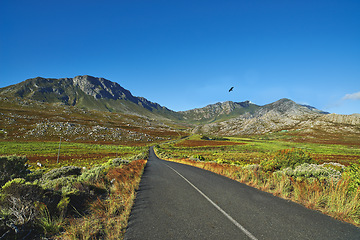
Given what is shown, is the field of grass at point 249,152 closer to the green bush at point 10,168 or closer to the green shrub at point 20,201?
the green bush at point 10,168

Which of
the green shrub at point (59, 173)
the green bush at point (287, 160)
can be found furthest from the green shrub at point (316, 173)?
the green shrub at point (59, 173)

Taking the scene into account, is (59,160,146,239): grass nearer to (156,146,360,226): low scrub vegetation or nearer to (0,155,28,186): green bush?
(156,146,360,226): low scrub vegetation

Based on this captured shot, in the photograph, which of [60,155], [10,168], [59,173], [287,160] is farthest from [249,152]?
[10,168]

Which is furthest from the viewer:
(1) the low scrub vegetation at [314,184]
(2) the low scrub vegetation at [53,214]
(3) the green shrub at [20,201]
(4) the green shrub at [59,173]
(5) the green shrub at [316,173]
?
(4) the green shrub at [59,173]

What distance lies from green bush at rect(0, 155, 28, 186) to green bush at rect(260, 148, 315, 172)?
17.9 metres

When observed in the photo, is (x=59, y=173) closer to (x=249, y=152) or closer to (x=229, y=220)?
(x=229, y=220)

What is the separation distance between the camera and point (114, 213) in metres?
6.34

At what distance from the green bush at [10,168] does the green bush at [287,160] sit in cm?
1795

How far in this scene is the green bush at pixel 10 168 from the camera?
10.7 metres

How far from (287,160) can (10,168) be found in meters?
20.1

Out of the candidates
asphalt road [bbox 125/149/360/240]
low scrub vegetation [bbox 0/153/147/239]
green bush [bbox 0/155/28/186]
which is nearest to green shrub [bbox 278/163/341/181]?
asphalt road [bbox 125/149/360/240]

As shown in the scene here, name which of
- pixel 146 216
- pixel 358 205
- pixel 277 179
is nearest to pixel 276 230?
pixel 358 205

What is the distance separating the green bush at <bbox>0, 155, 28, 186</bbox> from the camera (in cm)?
1066

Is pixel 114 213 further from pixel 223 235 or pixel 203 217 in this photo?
pixel 223 235
